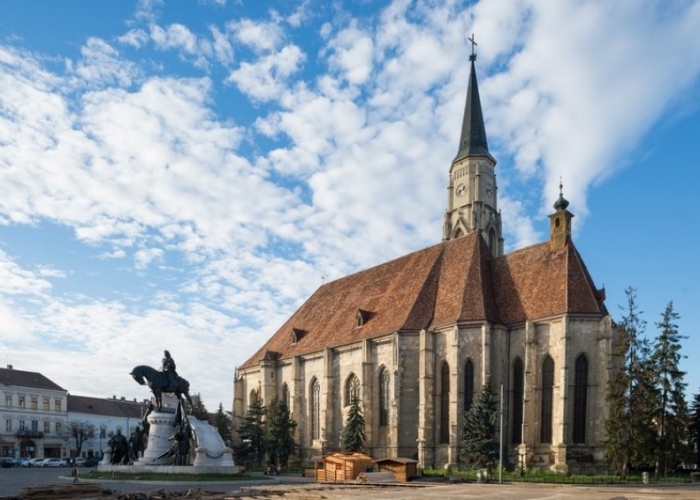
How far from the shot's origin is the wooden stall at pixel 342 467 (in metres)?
32.2

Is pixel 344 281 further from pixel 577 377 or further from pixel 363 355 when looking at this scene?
pixel 577 377

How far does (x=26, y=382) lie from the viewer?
240 ft

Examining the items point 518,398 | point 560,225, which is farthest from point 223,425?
point 560,225

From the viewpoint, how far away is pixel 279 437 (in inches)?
1937

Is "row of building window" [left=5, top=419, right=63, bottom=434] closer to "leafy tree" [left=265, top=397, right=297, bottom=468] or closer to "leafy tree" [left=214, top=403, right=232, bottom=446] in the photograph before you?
"leafy tree" [left=214, top=403, right=232, bottom=446]

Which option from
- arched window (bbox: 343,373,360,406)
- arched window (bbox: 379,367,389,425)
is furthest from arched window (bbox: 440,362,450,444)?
arched window (bbox: 343,373,360,406)

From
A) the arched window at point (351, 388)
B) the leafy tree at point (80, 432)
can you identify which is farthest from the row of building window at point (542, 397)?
the leafy tree at point (80, 432)

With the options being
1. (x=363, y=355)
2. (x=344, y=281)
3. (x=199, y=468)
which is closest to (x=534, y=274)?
(x=363, y=355)

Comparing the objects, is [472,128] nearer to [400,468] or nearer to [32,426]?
[400,468]

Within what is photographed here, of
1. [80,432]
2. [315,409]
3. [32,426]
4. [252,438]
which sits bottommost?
[80,432]

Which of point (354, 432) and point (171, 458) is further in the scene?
point (354, 432)

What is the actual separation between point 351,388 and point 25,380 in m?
43.3

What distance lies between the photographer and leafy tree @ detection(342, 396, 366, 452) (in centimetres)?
4581

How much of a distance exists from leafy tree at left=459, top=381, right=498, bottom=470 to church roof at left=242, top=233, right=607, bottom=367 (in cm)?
584
